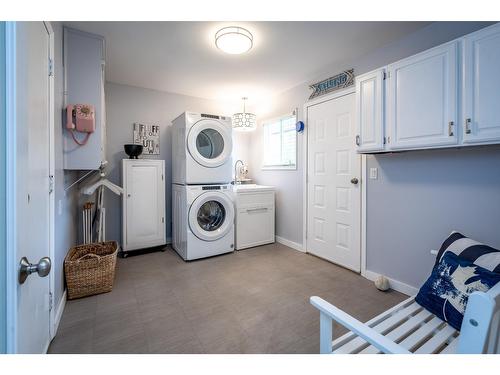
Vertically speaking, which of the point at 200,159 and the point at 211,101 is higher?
the point at 211,101

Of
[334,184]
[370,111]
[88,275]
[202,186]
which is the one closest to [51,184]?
[88,275]

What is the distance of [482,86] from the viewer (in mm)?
1504

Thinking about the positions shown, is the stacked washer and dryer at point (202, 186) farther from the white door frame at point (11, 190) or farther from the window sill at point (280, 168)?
the white door frame at point (11, 190)

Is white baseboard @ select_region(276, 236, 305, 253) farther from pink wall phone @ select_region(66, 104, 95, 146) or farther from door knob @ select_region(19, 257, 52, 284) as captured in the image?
door knob @ select_region(19, 257, 52, 284)

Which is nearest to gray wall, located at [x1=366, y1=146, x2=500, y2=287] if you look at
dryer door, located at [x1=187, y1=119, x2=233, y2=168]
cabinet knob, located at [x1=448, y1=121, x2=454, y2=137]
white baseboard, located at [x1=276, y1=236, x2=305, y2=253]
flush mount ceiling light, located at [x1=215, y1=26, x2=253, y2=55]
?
cabinet knob, located at [x1=448, y1=121, x2=454, y2=137]

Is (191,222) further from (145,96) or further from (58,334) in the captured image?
(145,96)

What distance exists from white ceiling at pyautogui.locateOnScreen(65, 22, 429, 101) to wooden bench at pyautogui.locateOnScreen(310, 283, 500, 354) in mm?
2201

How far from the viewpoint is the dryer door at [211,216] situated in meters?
3.01

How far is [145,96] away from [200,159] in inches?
58.7

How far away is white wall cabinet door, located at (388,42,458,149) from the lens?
65.1 inches

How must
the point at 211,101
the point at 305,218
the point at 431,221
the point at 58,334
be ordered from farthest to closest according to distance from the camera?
the point at 211,101
the point at 305,218
the point at 431,221
the point at 58,334

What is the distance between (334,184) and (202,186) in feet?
5.51

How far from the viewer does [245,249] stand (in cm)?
348
